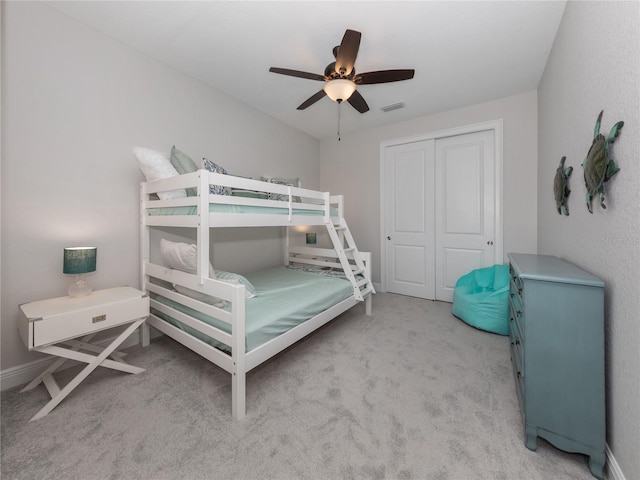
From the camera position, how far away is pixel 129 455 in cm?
119

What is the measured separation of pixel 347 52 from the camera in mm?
1687

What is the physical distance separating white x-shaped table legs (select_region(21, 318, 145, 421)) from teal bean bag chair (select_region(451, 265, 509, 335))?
3.01 m

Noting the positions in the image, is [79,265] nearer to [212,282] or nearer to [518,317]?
[212,282]

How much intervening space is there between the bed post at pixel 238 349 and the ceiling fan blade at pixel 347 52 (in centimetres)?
164

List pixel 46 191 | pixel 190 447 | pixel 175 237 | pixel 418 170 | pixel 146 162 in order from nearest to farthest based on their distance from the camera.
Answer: pixel 190 447 < pixel 46 191 < pixel 146 162 < pixel 175 237 < pixel 418 170

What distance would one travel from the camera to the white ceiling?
1.79 meters

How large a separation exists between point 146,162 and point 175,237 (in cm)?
81

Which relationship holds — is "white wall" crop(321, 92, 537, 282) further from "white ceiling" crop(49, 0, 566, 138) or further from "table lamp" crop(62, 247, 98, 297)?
"table lamp" crop(62, 247, 98, 297)

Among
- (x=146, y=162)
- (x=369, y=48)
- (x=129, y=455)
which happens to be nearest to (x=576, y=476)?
(x=129, y=455)

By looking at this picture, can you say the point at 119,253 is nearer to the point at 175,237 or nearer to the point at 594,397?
the point at 175,237

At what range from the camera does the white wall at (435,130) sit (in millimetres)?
2969

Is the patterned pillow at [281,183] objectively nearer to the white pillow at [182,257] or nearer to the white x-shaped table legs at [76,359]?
the white pillow at [182,257]

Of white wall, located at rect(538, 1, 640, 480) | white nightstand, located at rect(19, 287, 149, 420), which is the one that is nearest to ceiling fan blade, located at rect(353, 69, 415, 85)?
white wall, located at rect(538, 1, 640, 480)

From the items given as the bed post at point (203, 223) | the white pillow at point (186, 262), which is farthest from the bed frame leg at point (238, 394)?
the bed post at point (203, 223)
